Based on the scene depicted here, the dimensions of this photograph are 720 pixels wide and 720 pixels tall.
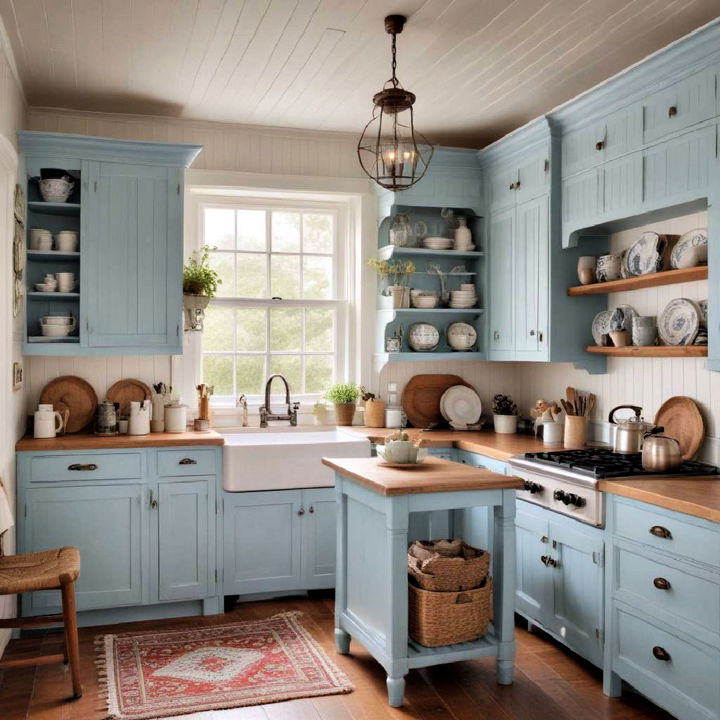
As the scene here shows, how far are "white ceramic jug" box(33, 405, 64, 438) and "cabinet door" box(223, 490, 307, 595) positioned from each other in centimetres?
102

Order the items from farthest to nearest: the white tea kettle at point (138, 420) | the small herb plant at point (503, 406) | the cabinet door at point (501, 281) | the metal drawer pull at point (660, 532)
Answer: the small herb plant at point (503, 406) < the cabinet door at point (501, 281) < the white tea kettle at point (138, 420) < the metal drawer pull at point (660, 532)

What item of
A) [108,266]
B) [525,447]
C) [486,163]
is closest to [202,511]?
[108,266]

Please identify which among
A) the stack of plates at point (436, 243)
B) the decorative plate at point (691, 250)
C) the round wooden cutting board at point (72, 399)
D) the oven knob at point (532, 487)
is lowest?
the oven knob at point (532, 487)

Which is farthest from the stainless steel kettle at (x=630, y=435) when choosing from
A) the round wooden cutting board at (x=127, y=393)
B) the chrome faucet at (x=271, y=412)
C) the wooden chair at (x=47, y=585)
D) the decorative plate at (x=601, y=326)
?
the round wooden cutting board at (x=127, y=393)

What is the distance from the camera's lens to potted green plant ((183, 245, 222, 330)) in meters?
4.74

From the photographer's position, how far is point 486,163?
200 inches

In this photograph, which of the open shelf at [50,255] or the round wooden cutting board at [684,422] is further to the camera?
the open shelf at [50,255]

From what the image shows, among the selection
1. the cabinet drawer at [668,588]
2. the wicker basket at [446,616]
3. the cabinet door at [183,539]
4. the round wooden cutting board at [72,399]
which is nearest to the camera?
the cabinet drawer at [668,588]

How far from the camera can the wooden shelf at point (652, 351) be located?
11.3ft

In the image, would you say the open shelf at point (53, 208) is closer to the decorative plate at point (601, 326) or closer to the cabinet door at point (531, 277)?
the cabinet door at point (531, 277)

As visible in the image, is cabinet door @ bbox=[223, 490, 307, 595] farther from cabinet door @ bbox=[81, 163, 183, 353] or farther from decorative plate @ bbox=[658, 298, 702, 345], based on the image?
decorative plate @ bbox=[658, 298, 702, 345]

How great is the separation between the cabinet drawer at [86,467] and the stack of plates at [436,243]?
7.35 feet

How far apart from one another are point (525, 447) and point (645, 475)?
1.08 m

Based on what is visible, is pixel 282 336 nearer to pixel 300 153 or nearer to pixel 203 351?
pixel 203 351
